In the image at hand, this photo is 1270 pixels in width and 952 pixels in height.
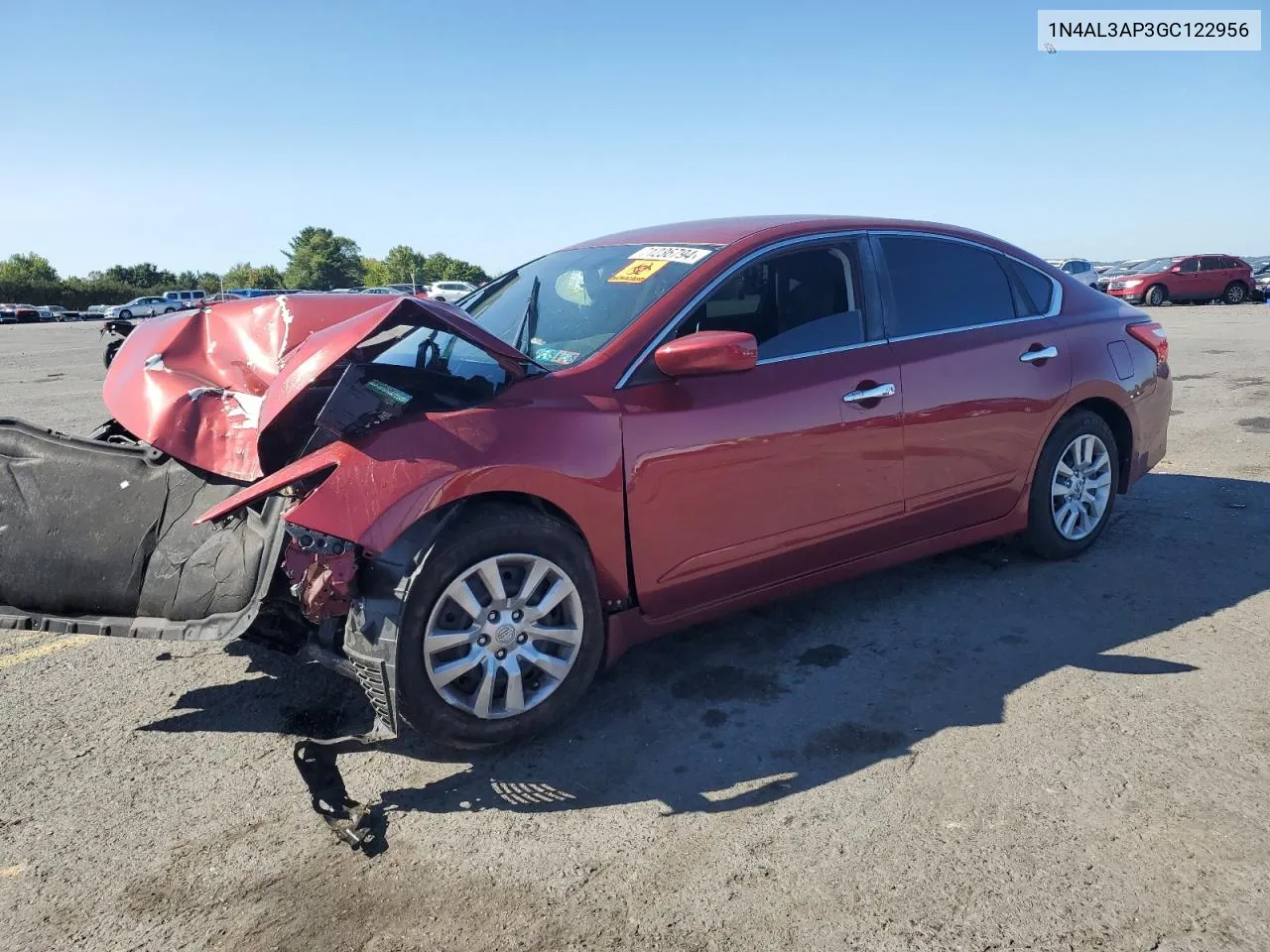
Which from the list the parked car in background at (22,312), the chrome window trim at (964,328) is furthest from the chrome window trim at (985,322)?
the parked car in background at (22,312)

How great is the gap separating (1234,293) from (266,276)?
85.8 m

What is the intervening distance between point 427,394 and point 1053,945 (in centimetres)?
239

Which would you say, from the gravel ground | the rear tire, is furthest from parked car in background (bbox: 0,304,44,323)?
A: the gravel ground

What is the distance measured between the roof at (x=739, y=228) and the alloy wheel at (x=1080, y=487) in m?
1.20

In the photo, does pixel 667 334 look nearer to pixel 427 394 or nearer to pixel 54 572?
pixel 427 394

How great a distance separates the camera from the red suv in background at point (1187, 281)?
94.4ft

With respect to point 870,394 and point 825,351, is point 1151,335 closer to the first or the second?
point 870,394

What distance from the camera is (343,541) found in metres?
2.83

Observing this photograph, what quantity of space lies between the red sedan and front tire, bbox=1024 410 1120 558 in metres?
0.07

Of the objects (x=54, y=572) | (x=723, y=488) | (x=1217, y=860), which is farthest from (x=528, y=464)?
(x=1217, y=860)

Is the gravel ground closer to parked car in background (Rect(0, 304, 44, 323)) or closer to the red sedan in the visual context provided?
the red sedan

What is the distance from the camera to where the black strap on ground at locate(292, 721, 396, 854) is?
8.63 ft

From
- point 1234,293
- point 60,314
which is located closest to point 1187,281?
point 1234,293

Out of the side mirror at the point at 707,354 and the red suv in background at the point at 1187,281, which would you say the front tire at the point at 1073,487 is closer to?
the side mirror at the point at 707,354
